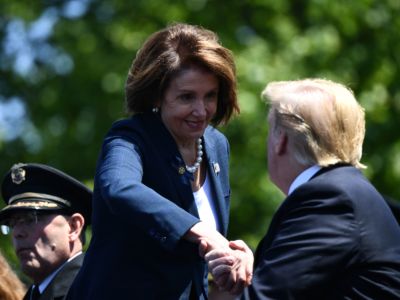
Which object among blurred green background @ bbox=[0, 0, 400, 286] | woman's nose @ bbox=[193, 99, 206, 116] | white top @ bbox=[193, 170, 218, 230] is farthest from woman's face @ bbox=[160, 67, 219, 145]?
blurred green background @ bbox=[0, 0, 400, 286]

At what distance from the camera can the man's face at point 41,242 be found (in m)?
6.89

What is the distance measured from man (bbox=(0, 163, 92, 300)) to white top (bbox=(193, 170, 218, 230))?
135cm

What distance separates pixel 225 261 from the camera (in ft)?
16.1

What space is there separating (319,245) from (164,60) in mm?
1280

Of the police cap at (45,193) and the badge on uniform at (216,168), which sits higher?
the badge on uniform at (216,168)

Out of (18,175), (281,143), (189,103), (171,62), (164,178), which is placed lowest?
(18,175)

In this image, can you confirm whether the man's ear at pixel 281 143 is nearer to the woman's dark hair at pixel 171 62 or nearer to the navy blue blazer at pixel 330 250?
the navy blue blazer at pixel 330 250

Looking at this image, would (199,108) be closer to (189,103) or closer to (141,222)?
(189,103)

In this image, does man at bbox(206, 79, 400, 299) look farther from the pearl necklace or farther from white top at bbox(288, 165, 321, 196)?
the pearl necklace

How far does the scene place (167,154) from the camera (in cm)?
549

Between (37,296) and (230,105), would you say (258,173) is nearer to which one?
Result: (37,296)

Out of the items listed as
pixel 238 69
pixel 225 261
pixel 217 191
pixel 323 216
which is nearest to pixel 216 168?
pixel 217 191

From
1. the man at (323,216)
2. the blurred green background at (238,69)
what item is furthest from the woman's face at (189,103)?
the blurred green background at (238,69)

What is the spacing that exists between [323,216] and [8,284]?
2.77 meters
